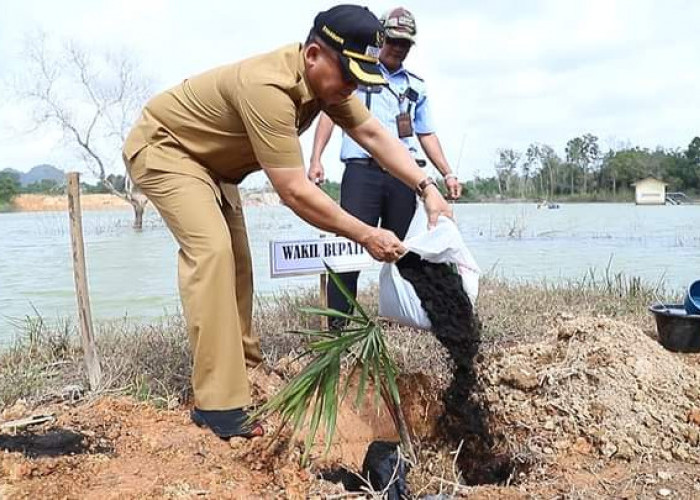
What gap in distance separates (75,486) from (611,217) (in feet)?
68.4

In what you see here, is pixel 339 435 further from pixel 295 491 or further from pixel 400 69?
pixel 400 69

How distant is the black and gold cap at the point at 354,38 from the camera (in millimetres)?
2461

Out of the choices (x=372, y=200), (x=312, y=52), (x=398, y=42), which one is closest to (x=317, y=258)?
(x=372, y=200)

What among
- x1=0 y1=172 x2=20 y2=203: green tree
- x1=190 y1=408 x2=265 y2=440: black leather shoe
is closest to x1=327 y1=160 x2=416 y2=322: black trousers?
x1=190 y1=408 x2=265 y2=440: black leather shoe

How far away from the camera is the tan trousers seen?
284cm

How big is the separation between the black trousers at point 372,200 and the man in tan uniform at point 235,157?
757mm

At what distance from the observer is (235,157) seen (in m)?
3.02

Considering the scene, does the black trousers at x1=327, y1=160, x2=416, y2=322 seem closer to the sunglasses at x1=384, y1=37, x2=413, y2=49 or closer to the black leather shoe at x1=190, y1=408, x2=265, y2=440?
the sunglasses at x1=384, y1=37, x2=413, y2=49

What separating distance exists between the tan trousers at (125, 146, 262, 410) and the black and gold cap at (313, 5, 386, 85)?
864mm

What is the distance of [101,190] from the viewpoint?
1850cm

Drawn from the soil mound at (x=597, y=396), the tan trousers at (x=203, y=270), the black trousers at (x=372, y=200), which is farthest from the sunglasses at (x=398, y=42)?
the soil mound at (x=597, y=396)

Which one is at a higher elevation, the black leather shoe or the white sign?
the white sign

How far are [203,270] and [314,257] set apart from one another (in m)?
1.10

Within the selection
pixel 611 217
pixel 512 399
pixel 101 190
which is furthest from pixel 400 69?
pixel 611 217
